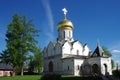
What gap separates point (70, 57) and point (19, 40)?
10.7 m

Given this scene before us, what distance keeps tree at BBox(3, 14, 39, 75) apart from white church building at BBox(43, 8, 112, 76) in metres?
7.56

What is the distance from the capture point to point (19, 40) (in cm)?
4100

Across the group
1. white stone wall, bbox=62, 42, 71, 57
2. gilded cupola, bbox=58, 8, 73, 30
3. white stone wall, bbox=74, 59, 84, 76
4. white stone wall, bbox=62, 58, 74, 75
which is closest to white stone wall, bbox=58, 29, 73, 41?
gilded cupola, bbox=58, 8, 73, 30

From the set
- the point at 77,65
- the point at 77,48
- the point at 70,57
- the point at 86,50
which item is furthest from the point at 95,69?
the point at 86,50

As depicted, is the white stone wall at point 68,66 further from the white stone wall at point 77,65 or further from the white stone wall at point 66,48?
the white stone wall at point 66,48

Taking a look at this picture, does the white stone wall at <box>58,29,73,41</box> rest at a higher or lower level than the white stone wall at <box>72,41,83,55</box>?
higher

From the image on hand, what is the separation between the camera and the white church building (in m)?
43.1

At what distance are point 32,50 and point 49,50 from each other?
9982mm

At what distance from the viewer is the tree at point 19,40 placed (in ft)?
133

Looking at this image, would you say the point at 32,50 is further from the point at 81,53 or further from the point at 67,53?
the point at 81,53

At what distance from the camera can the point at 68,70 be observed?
1769 inches

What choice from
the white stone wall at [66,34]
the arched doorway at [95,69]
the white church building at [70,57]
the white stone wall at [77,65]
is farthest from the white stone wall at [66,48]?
the arched doorway at [95,69]

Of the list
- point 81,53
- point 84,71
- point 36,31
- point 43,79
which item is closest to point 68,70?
point 84,71

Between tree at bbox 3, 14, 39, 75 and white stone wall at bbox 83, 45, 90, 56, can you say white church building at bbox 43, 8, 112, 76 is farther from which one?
tree at bbox 3, 14, 39, 75
